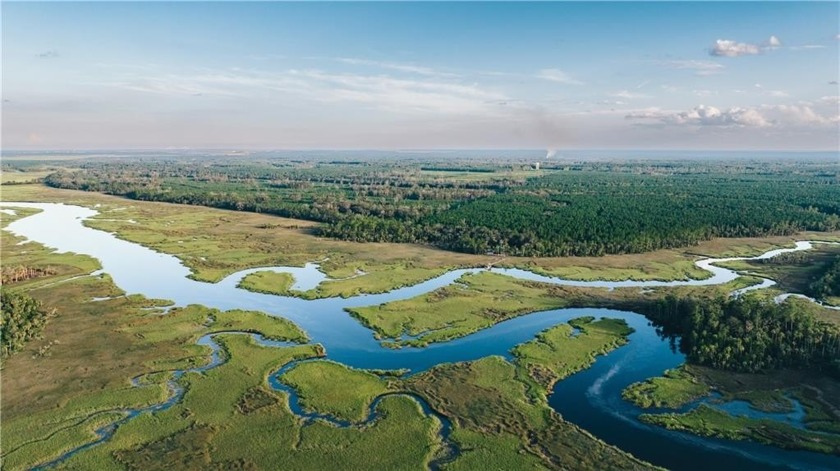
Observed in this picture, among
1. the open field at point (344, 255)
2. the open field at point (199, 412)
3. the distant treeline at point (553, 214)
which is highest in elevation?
the distant treeline at point (553, 214)

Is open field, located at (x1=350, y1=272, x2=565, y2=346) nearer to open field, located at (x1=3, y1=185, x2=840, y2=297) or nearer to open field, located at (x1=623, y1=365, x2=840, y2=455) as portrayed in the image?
open field, located at (x1=3, y1=185, x2=840, y2=297)

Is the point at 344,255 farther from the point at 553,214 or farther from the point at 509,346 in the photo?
the point at 553,214

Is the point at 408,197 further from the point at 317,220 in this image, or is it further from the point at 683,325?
the point at 683,325

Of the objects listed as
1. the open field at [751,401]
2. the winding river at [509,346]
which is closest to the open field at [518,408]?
the winding river at [509,346]

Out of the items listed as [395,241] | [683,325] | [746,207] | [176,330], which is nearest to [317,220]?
[395,241]

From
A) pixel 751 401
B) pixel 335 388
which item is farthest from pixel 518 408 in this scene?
pixel 751 401

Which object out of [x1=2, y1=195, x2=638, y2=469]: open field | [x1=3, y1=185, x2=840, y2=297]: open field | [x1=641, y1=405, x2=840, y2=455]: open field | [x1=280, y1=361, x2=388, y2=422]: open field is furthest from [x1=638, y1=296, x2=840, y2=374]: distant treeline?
[x1=280, y1=361, x2=388, y2=422]: open field

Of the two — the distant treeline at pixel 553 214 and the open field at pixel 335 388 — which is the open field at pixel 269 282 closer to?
the open field at pixel 335 388

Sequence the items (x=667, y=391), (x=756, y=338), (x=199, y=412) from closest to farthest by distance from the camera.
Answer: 1. (x=199, y=412)
2. (x=667, y=391)
3. (x=756, y=338)
